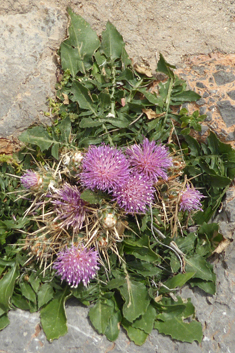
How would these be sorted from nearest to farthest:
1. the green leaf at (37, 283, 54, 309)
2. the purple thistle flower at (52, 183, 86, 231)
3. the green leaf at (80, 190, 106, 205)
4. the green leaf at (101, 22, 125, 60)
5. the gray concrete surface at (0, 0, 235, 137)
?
the green leaf at (80, 190, 106, 205), the purple thistle flower at (52, 183, 86, 231), the green leaf at (37, 283, 54, 309), the gray concrete surface at (0, 0, 235, 137), the green leaf at (101, 22, 125, 60)

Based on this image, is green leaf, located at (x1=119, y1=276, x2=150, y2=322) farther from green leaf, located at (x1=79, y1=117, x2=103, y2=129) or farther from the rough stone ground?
green leaf, located at (x1=79, y1=117, x2=103, y2=129)

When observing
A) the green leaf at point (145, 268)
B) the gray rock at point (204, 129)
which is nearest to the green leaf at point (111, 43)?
the gray rock at point (204, 129)

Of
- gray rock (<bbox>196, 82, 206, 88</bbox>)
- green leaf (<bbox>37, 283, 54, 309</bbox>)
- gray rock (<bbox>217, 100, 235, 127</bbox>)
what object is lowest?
green leaf (<bbox>37, 283, 54, 309</bbox>)

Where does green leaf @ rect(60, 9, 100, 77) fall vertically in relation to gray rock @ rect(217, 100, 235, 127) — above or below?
above

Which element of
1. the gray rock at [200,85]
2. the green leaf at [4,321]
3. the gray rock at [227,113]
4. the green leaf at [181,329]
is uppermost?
the gray rock at [200,85]

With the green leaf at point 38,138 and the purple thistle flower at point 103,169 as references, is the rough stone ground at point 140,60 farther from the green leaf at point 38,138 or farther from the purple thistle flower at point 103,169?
the purple thistle flower at point 103,169

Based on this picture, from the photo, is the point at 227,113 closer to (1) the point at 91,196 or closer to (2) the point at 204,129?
(2) the point at 204,129

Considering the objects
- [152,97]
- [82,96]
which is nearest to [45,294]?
[82,96]

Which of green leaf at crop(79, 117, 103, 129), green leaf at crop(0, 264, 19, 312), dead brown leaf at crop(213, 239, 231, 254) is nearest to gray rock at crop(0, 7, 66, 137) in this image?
green leaf at crop(79, 117, 103, 129)
